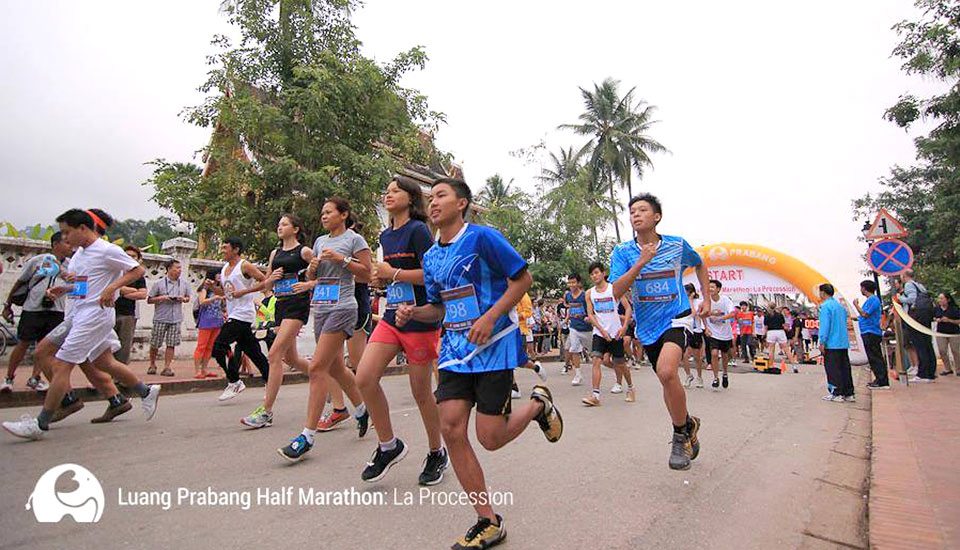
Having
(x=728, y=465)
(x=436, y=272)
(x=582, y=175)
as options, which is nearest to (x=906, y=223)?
(x=582, y=175)

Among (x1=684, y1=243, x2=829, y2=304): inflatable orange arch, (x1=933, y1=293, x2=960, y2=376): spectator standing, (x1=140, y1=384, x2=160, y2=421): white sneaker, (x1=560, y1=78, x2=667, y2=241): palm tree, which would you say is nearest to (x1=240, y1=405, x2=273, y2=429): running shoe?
(x1=140, y1=384, x2=160, y2=421): white sneaker

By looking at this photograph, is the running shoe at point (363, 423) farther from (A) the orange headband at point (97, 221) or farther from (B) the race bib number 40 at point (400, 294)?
(A) the orange headband at point (97, 221)

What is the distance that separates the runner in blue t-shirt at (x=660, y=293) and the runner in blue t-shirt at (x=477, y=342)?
1340 mm

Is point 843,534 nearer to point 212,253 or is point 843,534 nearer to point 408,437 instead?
point 408,437

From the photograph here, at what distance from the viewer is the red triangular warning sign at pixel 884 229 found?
930 centimetres

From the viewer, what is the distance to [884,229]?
938cm

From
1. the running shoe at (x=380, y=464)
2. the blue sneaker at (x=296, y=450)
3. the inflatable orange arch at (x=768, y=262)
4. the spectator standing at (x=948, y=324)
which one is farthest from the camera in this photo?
the inflatable orange arch at (x=768, y=262)

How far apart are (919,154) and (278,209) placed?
28274 mm

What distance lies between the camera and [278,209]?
15.6m

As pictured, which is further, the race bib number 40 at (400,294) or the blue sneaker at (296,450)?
the blue sneaker at (296,450)

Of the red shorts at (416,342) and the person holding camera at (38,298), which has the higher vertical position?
the person holding camera at (38,298)

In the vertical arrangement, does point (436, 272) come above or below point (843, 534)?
above

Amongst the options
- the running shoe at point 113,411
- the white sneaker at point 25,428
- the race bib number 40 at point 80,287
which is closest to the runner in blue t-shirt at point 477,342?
the race bib number 40 at point 80,287

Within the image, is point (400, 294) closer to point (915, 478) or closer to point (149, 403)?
point (149, 403)
